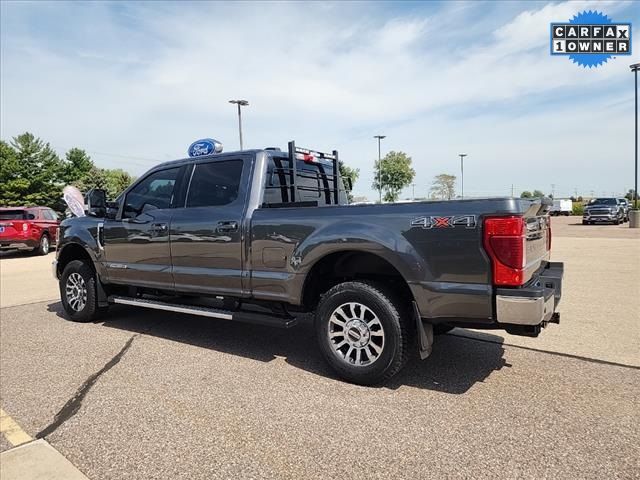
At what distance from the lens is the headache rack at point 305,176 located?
196 inches

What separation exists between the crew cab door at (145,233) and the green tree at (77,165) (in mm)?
56227

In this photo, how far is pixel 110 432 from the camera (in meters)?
3.27

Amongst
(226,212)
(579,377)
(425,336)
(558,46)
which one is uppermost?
(558,46)

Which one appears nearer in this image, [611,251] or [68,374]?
[68,374]

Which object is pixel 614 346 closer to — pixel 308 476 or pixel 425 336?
pixel 425 336

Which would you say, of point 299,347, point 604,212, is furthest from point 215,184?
point 604,212

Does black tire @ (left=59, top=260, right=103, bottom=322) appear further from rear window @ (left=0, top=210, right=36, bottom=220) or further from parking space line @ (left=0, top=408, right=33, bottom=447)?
rear window @ (left=0, top=210, right=36, bottom=220)

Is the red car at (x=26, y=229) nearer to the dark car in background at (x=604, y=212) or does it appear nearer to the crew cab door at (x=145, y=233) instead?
the crew cab door at (x=145, y=233)

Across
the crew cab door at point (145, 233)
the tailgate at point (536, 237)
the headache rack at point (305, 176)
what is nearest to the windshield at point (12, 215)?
the crew cab door at point (145, 233)

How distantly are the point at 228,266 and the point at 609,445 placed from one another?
3370mm

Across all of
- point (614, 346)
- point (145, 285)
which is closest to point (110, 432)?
point (145, 285)

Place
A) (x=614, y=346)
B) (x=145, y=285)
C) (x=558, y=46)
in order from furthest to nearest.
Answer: (x=558, y=46), (x=145, y=285), (x=614, y=346)

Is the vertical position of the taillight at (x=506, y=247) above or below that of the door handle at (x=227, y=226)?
below

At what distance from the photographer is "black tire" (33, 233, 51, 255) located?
1739cm
